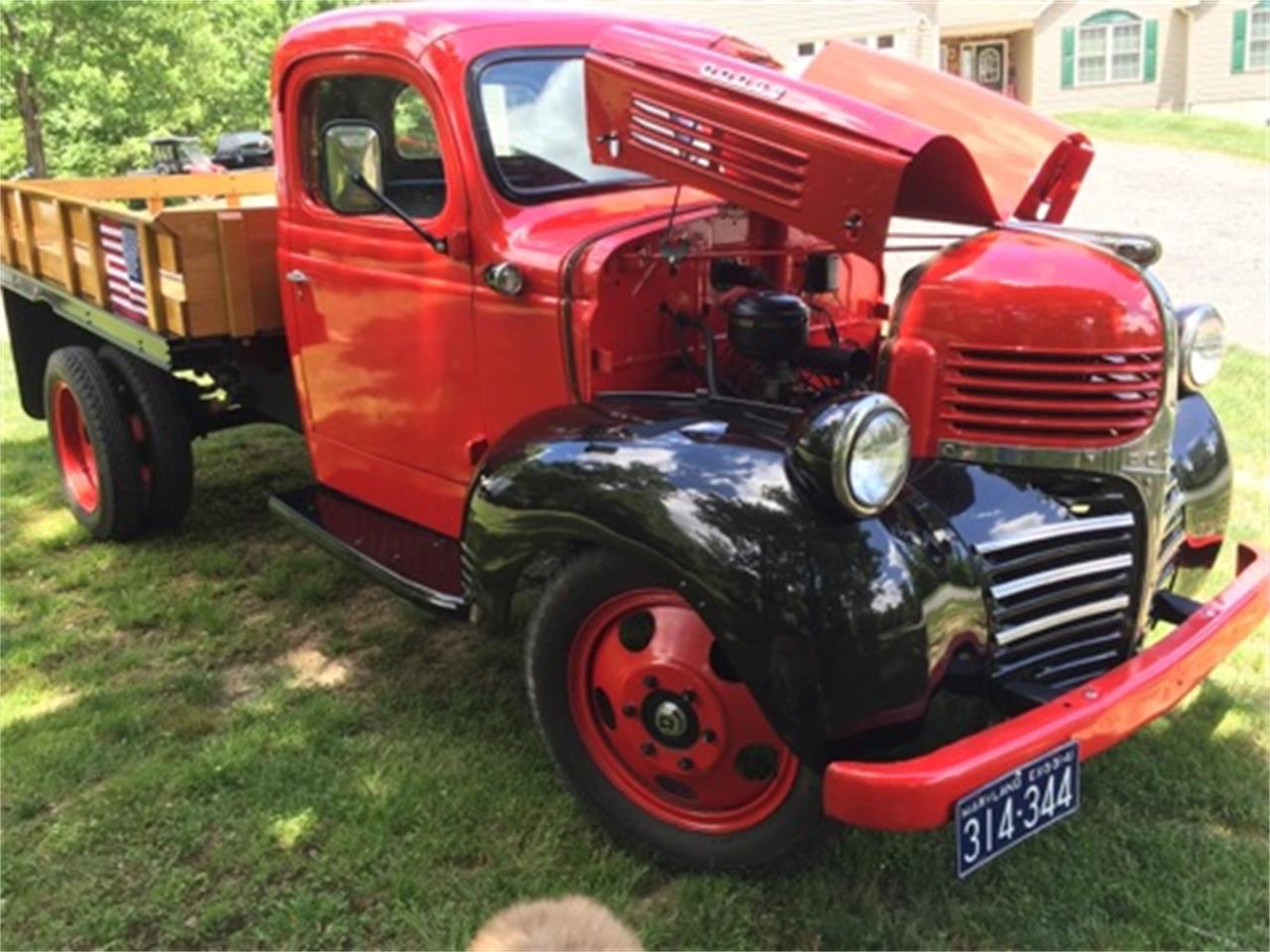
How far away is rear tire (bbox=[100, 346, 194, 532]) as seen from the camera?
16.1 ft

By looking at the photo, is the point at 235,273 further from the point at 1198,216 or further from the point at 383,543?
the point at 1198,216

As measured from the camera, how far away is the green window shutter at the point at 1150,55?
23672 millimetres

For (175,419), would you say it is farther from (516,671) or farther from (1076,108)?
(1076,108)

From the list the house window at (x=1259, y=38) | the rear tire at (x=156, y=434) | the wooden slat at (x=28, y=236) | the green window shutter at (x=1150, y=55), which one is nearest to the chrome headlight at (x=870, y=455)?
the rear tire at (x=156, y=434)

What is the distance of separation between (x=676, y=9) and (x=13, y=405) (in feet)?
48.2

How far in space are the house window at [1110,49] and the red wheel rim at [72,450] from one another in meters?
23.4

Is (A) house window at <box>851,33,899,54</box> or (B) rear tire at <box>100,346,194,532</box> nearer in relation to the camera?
(B) rear tire at <box>100,346,194,532</box>

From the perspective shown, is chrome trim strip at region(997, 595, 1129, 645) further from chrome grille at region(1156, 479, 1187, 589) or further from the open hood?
the open hood

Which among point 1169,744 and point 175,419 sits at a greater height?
point 175,419

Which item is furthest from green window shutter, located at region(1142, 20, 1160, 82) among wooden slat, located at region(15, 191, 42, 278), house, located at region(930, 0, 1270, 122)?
wooden slat, located at region(15, 191, 42, 278)

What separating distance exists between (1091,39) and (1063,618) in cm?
2468

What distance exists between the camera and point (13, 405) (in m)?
7.48

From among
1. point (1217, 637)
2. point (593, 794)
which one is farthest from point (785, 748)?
point (1217, 637)

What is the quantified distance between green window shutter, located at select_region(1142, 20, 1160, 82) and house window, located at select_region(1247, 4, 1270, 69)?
5.87ft
